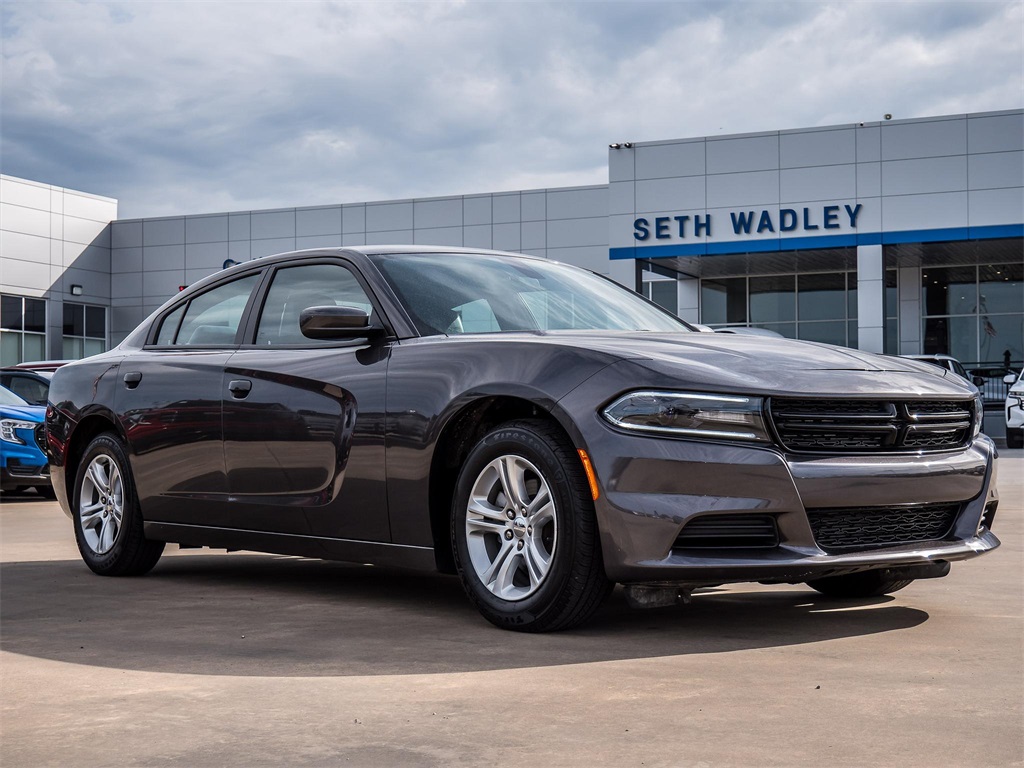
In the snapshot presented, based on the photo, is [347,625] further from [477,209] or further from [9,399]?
[477,209]

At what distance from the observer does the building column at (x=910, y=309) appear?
122ft

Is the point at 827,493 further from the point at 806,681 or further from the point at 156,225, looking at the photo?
the point at 156,225

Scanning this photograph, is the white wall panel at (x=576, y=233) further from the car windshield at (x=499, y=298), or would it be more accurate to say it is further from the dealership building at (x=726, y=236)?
the car windshield at (x=499, y=298)

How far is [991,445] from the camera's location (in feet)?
17.0

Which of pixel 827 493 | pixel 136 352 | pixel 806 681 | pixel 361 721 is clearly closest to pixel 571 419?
pixel 827 493

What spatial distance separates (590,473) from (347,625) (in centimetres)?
118

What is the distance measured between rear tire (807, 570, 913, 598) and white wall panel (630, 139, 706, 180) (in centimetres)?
2838

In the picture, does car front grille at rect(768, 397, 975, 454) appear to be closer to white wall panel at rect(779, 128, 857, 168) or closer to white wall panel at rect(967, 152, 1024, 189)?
white wall panel at rect(967, 152, 1024, 189)

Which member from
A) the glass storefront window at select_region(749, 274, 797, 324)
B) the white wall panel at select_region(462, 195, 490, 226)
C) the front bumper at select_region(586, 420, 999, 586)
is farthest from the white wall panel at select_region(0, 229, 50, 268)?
the front bumper at select_region(586, 420, 999, 586)

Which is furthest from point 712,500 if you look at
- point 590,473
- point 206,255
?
point 206,255

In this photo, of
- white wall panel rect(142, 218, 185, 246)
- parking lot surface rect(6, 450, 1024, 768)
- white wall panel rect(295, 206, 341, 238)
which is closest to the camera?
parking lot surface rect(6, 450, 1024, 768)

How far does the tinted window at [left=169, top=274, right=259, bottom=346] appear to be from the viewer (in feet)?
20.6

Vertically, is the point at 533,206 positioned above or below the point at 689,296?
above

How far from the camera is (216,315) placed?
21.2ft
